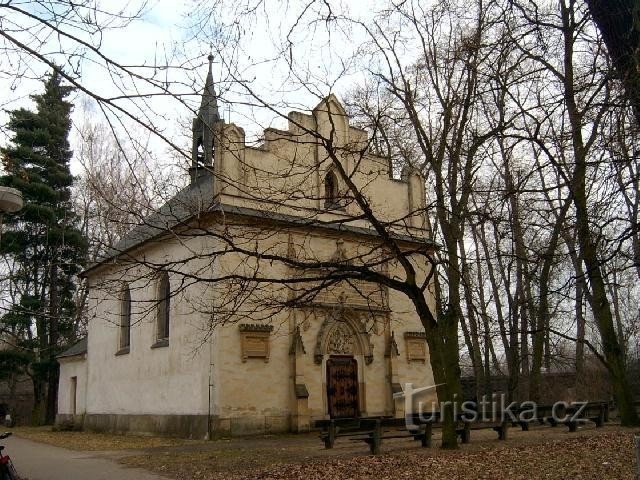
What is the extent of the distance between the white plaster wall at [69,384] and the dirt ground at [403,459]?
531 inches

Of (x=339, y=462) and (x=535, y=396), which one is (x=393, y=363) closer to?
(x=535, y=396)

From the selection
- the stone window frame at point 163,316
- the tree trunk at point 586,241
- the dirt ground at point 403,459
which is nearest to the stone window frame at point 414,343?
the dirt ground at point 403,459

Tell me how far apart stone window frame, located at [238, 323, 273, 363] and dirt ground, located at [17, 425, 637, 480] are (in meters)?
3.09

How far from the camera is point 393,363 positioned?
22500 mm

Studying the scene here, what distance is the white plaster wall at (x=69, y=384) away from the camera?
28.9 m

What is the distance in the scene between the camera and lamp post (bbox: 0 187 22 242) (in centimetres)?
762

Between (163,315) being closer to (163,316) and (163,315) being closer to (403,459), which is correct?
(163,316)

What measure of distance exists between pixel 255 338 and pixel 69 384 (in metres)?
16.2

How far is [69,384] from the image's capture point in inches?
1229

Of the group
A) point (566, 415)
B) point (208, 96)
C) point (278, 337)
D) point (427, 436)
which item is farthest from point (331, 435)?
point (208, 96)

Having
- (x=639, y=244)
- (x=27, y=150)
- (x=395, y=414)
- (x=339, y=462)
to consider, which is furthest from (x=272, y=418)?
(x=27, y=150)

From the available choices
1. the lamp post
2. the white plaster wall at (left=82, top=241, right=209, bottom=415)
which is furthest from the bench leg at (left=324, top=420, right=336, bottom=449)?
the lamp post

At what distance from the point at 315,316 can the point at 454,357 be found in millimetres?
8570

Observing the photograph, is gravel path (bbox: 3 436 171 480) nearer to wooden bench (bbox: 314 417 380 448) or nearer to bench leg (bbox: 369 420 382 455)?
wooden bench (bbox: 314 417 380 448)
